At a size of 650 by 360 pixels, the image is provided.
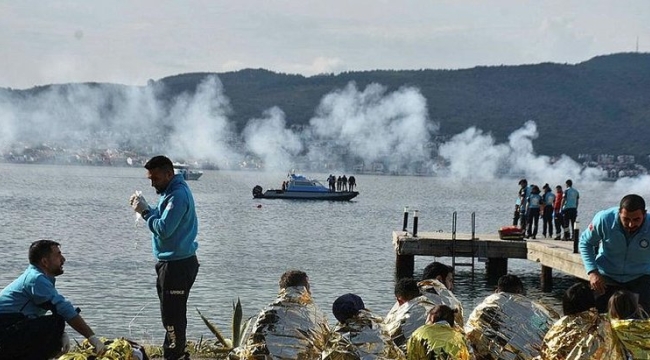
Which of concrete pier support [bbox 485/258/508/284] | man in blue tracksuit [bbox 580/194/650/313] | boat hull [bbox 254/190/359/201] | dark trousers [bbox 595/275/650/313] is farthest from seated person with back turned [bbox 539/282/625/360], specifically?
boat hull [bbox 254/190/359/201]

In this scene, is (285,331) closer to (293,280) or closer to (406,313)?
(293,280)

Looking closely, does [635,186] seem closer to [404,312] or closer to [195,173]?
[195,173]

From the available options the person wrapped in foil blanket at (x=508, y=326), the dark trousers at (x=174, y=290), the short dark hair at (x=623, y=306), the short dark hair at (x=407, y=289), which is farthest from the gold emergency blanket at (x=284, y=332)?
the dark trousers at (x=174, y=290)

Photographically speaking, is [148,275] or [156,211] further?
[148,275]

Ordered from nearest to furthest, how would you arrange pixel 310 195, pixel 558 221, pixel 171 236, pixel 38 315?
pixel 38 315, pixel 171 236, pixel 558 221, pixel 310 195

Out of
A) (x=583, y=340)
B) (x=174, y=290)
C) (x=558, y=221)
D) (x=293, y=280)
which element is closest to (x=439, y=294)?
(x=293, y=280)

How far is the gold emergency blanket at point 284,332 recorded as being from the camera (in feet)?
26.5

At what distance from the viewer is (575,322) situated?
324 inches

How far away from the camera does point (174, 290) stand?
1077 centimetres

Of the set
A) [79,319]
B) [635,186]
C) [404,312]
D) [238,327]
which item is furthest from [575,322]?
[635,186]

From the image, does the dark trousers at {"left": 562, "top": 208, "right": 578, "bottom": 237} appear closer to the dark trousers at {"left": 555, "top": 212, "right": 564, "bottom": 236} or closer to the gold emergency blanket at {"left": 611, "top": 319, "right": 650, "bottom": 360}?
the dark trousers at {"left": 555, "top": 212, "right": 564, "bottom": 236}

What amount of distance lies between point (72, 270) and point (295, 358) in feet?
98.0

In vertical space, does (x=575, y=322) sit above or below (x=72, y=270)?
above

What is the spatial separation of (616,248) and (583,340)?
110 inches
